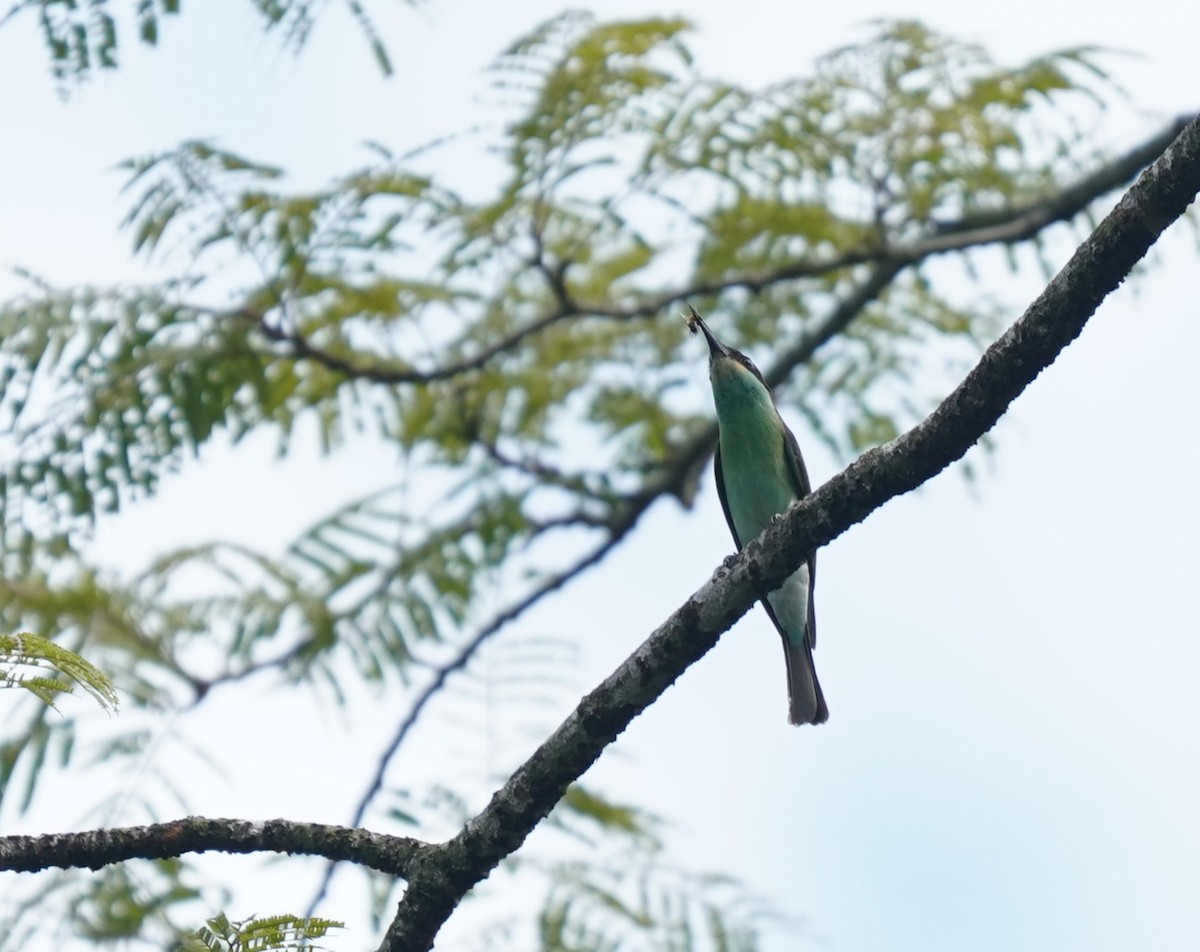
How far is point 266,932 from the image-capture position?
128 inches

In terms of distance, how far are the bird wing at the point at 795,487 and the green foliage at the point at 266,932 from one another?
16.7ft

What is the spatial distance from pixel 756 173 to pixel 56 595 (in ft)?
13.2

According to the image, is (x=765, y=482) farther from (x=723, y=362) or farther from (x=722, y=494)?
(x=723, y=362)

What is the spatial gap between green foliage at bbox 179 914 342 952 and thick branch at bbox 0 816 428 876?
0.59m

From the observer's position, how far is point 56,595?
7613 millimetres

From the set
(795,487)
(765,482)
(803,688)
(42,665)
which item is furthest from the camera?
(803,688)

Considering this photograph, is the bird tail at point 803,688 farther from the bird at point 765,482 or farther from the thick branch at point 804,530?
the thick branch at point 804,530

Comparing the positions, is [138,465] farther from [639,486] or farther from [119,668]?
[639,486]

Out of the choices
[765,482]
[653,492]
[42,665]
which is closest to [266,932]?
Answer: [42,665]

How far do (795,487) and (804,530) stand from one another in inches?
158

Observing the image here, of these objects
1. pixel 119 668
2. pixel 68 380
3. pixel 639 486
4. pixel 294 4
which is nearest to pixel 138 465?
pixel 68 380

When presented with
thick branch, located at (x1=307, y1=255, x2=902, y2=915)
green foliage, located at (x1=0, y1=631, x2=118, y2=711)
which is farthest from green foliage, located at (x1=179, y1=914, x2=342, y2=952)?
thick branch, located at (x1=307, y1=255, x2=902, y2=915)

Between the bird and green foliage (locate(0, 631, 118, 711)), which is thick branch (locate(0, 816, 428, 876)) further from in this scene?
the bird

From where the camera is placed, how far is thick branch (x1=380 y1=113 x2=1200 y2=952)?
146 inches
